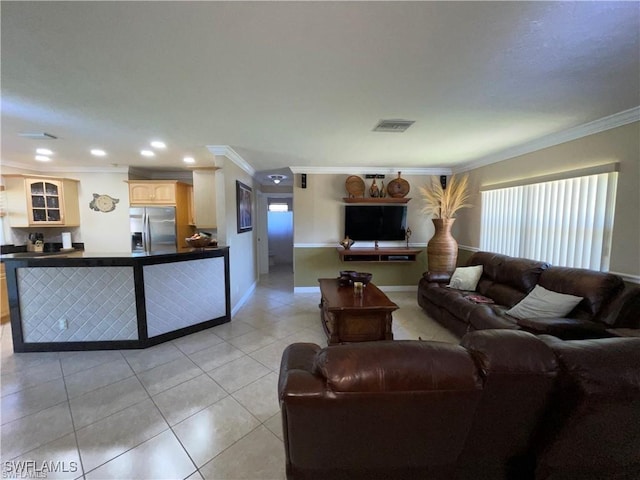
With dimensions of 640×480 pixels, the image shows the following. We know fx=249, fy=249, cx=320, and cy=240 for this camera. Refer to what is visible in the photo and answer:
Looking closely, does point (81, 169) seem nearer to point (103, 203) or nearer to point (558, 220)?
point (103, 203)

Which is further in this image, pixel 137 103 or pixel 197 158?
pixel 197 158

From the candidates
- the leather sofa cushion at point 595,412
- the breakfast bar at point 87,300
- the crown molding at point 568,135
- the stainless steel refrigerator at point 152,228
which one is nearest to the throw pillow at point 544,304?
the leather sofa cushion at point 595,412

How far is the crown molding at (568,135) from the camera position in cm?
226

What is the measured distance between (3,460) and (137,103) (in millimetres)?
2518

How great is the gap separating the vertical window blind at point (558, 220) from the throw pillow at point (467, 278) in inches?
24.5

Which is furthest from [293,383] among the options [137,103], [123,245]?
[123,245]

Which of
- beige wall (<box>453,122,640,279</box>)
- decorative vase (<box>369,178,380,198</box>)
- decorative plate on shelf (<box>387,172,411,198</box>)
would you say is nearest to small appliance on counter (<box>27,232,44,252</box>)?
decorative vase (<box>369,178,380,198</box>)

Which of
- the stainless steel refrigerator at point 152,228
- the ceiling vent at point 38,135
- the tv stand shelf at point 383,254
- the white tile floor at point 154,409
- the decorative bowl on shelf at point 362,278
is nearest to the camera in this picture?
the white tile floor at point 154,409

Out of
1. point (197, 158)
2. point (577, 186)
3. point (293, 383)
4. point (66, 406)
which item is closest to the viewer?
point (293, 383)

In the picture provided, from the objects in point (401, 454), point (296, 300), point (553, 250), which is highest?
point (553, 250)

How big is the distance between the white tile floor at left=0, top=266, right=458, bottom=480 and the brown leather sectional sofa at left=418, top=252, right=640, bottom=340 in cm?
47

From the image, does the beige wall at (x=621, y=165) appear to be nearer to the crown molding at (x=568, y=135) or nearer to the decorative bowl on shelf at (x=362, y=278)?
the crown molding at (x=568, y=135)

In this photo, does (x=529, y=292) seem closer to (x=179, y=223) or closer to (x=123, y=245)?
(x=179, y=223)

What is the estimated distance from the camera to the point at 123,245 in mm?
4664
